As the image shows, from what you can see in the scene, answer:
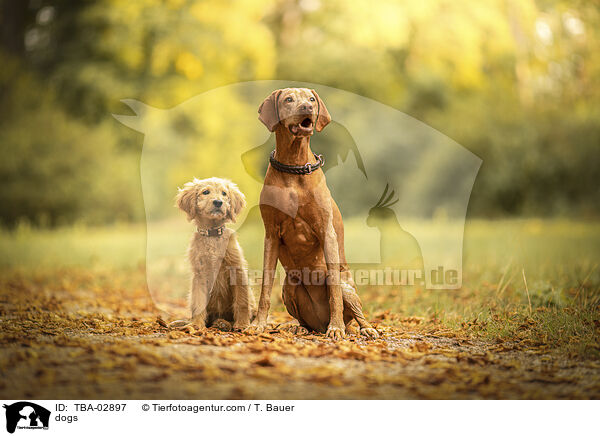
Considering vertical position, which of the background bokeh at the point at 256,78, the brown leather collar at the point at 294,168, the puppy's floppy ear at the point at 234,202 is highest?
the background bokeh at the point at 256,78

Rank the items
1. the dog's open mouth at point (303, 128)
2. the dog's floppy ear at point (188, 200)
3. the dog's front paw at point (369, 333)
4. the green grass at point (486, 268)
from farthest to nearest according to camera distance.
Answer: the green grass at point (486, 268), the dog's floppy ear at point (188, 200), the dog's front paw at point (369, 333), the dog's open mouth at point (303, 128)

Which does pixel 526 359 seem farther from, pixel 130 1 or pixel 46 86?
pixel 46 86

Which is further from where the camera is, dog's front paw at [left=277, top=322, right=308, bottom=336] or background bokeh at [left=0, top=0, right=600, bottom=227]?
background bokeh at [left=0, top=0, right=600, bottom=227]

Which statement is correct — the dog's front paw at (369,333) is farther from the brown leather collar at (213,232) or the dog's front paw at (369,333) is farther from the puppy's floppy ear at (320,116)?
the puppy's floppy ear at (320,116)

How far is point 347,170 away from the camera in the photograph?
663 cm

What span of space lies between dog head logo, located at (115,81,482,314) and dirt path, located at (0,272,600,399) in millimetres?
1611

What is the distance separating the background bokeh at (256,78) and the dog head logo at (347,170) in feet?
0.99

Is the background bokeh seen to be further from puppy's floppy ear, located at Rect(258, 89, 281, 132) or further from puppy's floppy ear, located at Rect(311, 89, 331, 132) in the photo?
puppy's floppy ear, located at Rect(311, 89, 331, 132)

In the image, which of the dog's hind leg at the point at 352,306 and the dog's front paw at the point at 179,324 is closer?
the dog's hind leg at the point at 352,306

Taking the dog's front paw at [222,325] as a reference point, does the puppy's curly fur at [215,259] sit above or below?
above

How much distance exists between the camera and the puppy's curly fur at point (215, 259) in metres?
4.93

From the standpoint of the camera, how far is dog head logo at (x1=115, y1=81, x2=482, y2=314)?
761cm

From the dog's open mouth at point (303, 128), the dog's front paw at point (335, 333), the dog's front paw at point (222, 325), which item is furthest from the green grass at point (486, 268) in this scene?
the dog's open mouth at point (303, 128)
